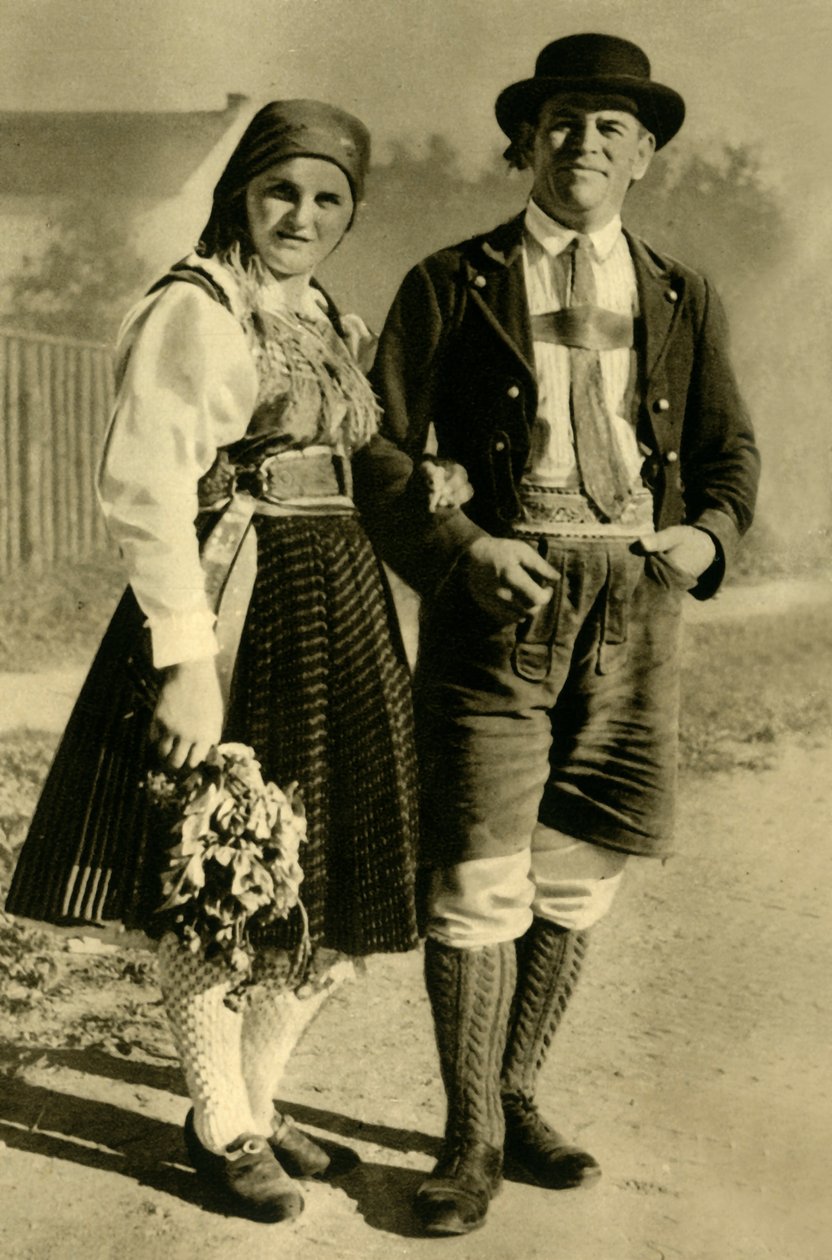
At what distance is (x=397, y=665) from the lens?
8.35 ft

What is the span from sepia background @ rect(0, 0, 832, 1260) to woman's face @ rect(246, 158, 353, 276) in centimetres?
12

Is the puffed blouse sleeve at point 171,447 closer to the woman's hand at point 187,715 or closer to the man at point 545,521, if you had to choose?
the woman's hand at point 187,715

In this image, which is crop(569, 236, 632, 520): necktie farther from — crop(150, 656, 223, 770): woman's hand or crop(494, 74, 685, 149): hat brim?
crop(150, 656, 223, 770): woman's hand

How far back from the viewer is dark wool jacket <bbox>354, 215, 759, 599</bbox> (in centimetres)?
250

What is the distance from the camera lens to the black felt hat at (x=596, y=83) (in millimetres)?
2523

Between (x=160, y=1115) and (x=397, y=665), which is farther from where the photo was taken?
(x=160, y=1115)

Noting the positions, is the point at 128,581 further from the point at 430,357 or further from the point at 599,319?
the point at 599,319

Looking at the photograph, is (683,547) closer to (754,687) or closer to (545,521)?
(545,521)

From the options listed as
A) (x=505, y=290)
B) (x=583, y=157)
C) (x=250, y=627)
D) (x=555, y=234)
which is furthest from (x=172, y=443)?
(x=583, y=157)

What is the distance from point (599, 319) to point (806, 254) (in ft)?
1.86

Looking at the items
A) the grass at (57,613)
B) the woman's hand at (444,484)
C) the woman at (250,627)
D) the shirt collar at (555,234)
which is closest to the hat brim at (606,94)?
the shirt collar at (555,234)

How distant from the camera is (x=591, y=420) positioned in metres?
2.51

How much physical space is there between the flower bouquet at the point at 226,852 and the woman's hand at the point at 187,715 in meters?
0.03

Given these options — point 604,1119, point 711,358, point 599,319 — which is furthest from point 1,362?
point 604,1119
